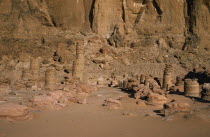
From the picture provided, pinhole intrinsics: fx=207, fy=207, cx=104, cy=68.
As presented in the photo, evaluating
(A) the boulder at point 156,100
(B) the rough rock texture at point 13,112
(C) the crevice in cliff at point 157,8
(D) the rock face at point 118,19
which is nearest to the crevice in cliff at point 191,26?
(D) the rock face at point 118,19

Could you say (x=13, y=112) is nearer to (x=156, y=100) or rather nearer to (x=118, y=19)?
(x=156, y=100)

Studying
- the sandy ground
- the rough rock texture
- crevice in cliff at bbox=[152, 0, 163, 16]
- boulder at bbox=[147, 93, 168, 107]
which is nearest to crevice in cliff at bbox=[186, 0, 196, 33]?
crevice in cliff at bbox=[152, 0, 163, 16]

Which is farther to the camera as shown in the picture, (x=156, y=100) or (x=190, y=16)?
(x=190, y=16)

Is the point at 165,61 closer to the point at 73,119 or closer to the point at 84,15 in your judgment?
the point at 84,15

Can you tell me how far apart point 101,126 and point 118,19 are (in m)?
33.3

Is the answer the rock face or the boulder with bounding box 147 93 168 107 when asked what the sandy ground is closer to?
the boulder with bounding box 147 93 168 107

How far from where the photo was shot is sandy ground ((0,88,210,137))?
5516 millimetres

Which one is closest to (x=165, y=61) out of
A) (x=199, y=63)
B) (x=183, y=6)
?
(x=199, y=63)

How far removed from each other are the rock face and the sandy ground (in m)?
29.2

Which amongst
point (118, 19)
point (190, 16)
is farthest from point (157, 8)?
point (118, 19)

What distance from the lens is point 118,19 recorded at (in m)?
37.7

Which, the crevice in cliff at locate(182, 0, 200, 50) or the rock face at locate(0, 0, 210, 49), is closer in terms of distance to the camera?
the crevice in cliff at locate(182, 0, 200, 50)

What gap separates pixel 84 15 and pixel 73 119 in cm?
3433

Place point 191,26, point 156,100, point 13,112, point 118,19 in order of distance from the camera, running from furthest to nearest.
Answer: point 118,19, point 191,26, point 156,100, point 13,112
